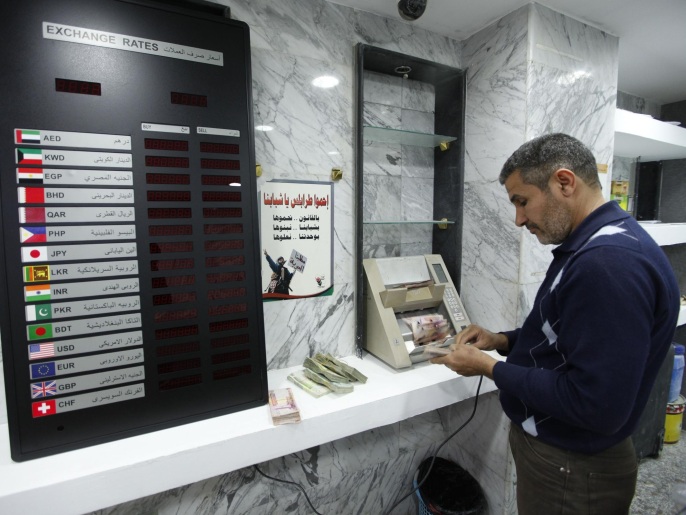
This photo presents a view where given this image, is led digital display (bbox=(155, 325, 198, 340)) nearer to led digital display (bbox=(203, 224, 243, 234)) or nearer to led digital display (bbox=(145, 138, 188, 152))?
led digital display (bbox=(203, 224, 243, 234))

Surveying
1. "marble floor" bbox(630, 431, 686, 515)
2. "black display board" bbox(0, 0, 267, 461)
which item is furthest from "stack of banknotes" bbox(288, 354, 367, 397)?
"marble floor" bbox(630, 431, 686, 515)

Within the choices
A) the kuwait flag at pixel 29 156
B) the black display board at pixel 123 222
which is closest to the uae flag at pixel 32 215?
the black display board at pixel 123 222

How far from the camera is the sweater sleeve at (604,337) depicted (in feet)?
2.66

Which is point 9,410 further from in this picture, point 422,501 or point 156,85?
point 422,501

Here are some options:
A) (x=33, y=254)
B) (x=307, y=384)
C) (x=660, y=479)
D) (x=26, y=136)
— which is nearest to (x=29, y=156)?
(x=26, y=136)

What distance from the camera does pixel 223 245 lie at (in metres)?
1.21

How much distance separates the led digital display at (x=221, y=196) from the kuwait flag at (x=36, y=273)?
0.48 metres

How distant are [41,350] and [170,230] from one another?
1.58 feet

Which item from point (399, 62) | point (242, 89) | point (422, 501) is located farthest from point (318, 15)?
point (422, 501)

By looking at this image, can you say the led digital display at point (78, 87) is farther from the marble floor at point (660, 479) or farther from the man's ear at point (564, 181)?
the marble floor at point (660, 479)

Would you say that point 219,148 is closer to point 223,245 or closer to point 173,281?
point 223,245

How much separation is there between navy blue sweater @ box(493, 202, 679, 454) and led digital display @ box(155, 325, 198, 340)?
970mm

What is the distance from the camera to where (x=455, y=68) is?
179cm

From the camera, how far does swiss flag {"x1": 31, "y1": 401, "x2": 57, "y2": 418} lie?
998 millimetres
